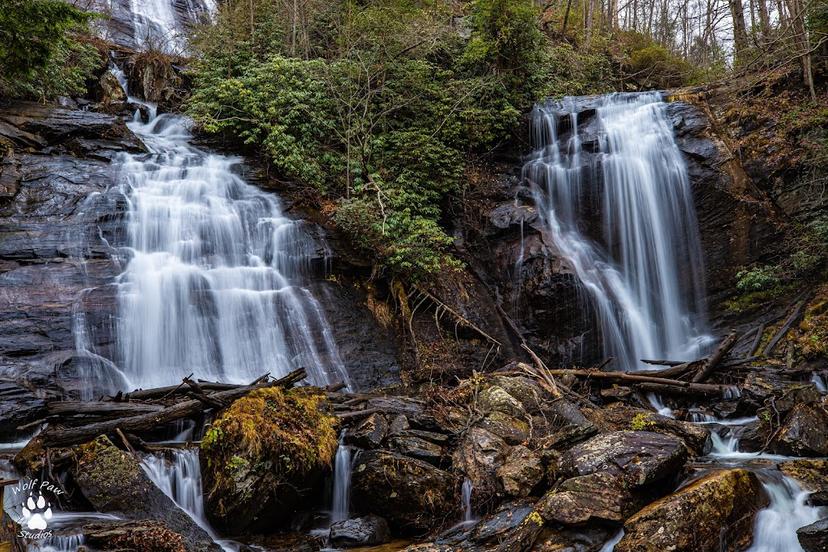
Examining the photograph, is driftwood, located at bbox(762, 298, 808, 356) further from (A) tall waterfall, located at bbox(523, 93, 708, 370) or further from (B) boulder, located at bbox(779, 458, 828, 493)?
(B) boulder, located at bbox(779, 458, 828, 493)

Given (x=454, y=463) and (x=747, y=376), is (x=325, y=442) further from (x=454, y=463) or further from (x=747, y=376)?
(x=747, y=376)

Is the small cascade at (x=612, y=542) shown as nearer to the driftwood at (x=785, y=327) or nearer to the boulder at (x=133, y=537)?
the boulder at (x=133, y=537)

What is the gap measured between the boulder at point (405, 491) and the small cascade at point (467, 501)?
82 millimetres

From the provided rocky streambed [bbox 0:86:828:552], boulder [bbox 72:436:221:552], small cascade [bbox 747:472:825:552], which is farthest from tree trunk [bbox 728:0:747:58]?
boulder [bbox 72:436:221:552]

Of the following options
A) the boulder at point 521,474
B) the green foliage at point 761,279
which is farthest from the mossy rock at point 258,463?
the green foliage at point 761,279

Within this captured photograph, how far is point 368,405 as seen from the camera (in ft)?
25.9

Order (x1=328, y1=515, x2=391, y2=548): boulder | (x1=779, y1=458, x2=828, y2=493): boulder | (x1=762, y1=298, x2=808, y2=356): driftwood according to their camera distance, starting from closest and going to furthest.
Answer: (x1=779, y1=458, x2=828, y2=493): boulder < (x1=328, y1=515, x2=391, y2=548): boulder < (x1=762, y1=298, x2=808, y2=356): driftwood

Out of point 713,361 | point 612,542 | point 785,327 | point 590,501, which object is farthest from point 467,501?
point 785,327

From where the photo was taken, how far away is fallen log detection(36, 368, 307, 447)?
6.04 metres

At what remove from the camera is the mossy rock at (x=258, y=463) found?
Result: 5.90m

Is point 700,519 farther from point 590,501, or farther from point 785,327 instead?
point 785,327

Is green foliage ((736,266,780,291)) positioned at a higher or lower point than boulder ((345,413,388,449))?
higher

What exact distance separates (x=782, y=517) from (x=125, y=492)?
6.29m

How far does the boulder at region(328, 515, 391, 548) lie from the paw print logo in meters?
2.64
